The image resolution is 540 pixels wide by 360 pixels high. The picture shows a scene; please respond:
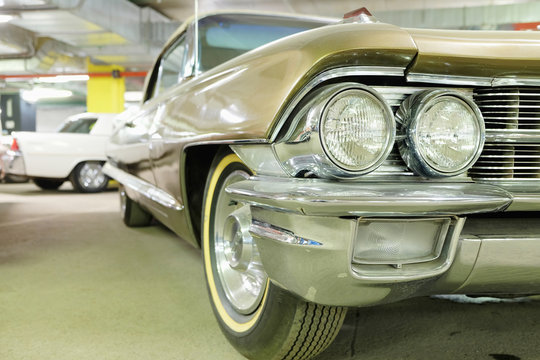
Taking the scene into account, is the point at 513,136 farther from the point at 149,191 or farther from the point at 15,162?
the point at 15,162

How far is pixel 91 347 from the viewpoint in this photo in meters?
1.75

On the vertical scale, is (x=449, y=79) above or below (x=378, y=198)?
above

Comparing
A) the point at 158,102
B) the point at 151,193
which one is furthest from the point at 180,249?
the point at 158,102

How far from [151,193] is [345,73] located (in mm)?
1655

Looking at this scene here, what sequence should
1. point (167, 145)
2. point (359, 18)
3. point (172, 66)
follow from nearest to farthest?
1. point (359, 18)
2. point (167, 145)
3. point (172, 66)

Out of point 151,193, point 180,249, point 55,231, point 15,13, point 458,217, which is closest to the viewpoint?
point 458,217

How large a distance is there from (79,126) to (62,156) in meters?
0.74

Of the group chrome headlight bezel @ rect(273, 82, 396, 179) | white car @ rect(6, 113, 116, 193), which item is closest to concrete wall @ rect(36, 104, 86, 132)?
white car @ rect(6, 113, 116, 193)

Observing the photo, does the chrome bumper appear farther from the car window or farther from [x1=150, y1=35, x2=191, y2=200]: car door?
[x1=150, y1=35, x2=191, y2=200]: car door

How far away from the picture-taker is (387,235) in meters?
1.20

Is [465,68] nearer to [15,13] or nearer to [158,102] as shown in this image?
[158,102]

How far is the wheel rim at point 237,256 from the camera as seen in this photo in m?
1.64

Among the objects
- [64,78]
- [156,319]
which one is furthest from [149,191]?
[64,78]

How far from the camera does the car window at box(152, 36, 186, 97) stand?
2.73 meters
